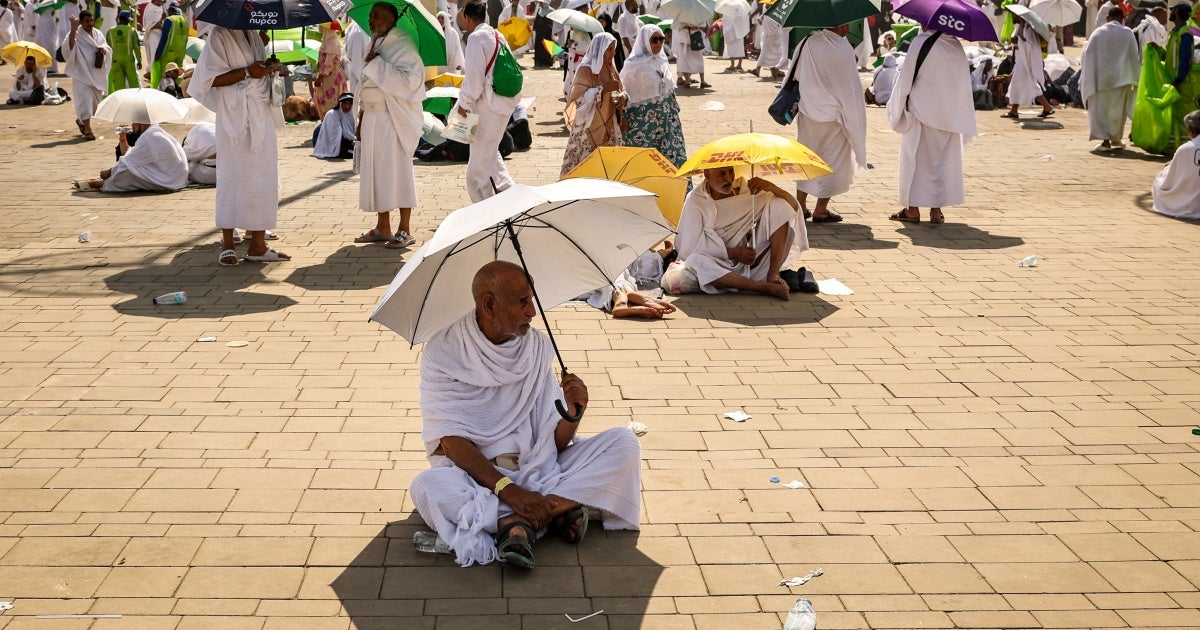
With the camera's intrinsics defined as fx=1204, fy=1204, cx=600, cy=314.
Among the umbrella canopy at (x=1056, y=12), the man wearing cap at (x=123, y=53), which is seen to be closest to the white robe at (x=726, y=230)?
the man wearing cap at (x=123, y=53)

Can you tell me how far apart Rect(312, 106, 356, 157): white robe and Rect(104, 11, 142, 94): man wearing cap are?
387 cm

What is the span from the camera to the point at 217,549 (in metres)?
4.27

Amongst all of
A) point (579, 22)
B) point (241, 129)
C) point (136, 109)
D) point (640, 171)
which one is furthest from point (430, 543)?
point (579, 22)

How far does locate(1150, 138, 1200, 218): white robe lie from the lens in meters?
10.4

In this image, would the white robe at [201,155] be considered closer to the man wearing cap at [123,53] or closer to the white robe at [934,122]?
the man wearing cap at [123,53]

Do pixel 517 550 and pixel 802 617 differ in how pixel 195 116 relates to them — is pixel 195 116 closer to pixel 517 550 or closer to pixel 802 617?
pixel 517 550

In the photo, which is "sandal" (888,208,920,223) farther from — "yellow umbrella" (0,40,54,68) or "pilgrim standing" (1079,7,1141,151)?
"yellow umbrella" (0,40,54,68)

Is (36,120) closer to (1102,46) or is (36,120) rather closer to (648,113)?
(648,113)

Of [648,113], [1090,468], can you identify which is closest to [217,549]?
Result: [1090,468]

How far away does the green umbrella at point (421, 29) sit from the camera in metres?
9.21

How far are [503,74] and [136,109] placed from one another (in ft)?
13.3

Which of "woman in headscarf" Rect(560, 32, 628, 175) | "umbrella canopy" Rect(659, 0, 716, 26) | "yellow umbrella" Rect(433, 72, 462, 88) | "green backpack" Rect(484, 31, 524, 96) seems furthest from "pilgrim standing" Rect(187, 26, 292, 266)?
"umbrella canopy" Rect(659, 0, 716, 26)

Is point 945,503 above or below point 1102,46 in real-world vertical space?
below

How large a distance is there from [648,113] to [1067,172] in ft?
18.4
